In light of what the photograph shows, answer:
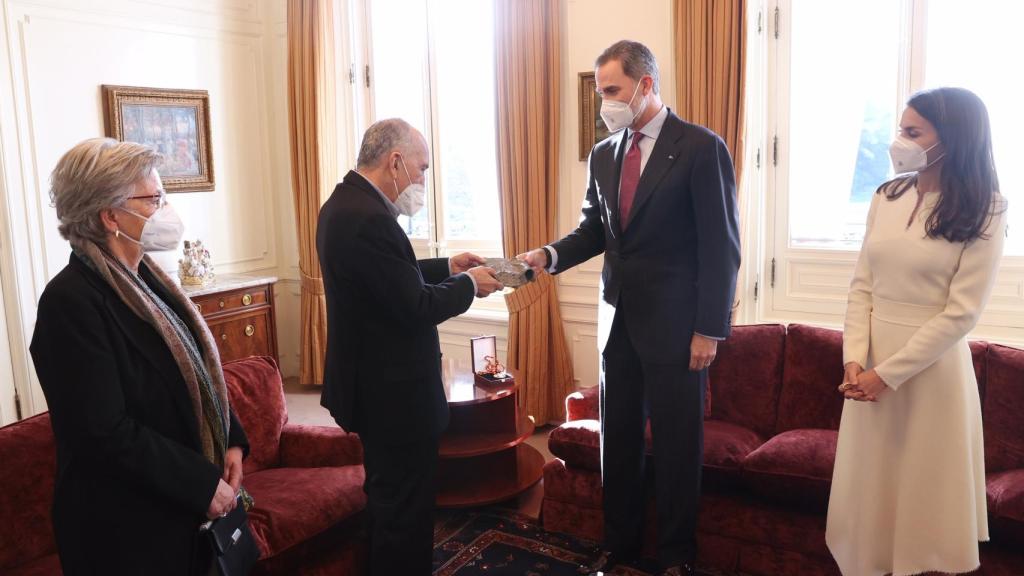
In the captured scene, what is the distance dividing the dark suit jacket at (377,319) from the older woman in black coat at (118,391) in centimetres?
46

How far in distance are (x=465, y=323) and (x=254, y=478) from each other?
2416 millimetres

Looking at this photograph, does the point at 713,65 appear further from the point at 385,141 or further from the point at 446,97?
the point at 385,141

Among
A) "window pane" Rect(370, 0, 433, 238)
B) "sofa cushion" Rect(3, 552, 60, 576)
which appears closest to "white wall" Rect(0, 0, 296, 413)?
"window pane" Rect(370, 0, 433, 238)

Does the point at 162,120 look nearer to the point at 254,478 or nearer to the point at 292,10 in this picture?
the point at 292,10

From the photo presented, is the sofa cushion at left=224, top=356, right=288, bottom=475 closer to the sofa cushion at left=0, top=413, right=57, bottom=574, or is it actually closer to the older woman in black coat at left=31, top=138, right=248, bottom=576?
the sofa cushion at left=0, top=413, right=57, bottom=574

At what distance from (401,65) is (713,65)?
7.54ft

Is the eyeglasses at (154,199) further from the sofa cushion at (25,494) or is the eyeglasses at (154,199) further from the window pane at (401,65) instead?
the window pane at (401,65)

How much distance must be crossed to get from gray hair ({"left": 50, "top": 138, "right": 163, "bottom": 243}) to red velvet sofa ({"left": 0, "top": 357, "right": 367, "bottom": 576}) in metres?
1.02

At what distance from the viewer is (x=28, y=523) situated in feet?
7.43

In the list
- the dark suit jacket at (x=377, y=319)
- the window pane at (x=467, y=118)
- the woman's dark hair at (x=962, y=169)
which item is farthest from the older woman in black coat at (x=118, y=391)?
the window pane at (x=467, y=118)

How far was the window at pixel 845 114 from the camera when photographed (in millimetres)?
3414

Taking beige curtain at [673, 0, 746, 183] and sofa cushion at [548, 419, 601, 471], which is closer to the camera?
sofa cushion at [548, 419, 601, 471]

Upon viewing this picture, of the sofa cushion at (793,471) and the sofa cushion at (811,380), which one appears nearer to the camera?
the sofa cushion at (793,471)

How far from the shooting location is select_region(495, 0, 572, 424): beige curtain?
436 centimetres
